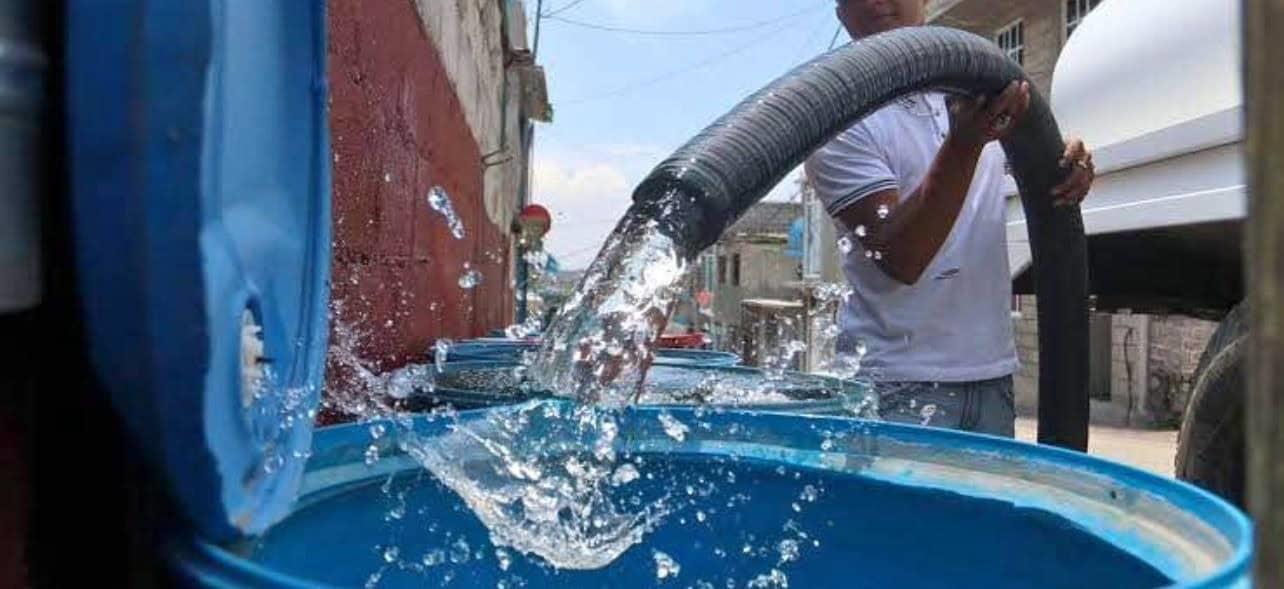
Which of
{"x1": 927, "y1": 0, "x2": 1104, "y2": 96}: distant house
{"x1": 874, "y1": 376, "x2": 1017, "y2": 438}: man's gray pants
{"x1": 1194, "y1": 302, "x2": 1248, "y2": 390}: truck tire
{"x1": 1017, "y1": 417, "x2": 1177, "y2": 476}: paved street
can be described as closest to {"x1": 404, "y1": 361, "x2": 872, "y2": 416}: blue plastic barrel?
{"x1": 874, "y1": 376, "x2": 1017, "y2": 438}: man's gray pants

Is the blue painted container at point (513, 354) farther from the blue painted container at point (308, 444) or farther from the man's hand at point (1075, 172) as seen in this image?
the blue painted container at point (308, 444)

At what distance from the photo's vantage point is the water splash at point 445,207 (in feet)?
10.8

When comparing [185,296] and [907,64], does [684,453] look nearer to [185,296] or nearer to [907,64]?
[907,64]

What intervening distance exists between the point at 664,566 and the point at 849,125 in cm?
68

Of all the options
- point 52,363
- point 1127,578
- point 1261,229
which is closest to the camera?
point 1261,229

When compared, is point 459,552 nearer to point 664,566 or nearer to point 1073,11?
point 664,566

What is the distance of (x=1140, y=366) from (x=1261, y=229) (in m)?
13.0

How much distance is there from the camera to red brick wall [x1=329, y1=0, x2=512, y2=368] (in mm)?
2004

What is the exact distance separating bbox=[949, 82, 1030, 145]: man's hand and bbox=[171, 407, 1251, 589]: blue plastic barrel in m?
0.86

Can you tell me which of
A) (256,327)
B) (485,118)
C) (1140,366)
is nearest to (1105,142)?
(256,327)

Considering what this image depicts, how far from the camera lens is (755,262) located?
3375 cm

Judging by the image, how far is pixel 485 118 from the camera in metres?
6.59

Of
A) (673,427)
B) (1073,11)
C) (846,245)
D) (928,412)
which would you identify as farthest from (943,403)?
(1073,11)

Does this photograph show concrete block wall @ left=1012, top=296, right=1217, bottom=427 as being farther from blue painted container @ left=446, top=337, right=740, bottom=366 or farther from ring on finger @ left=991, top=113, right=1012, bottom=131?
ring on finger @ left=991, top=113, right=1012, bottom=131
